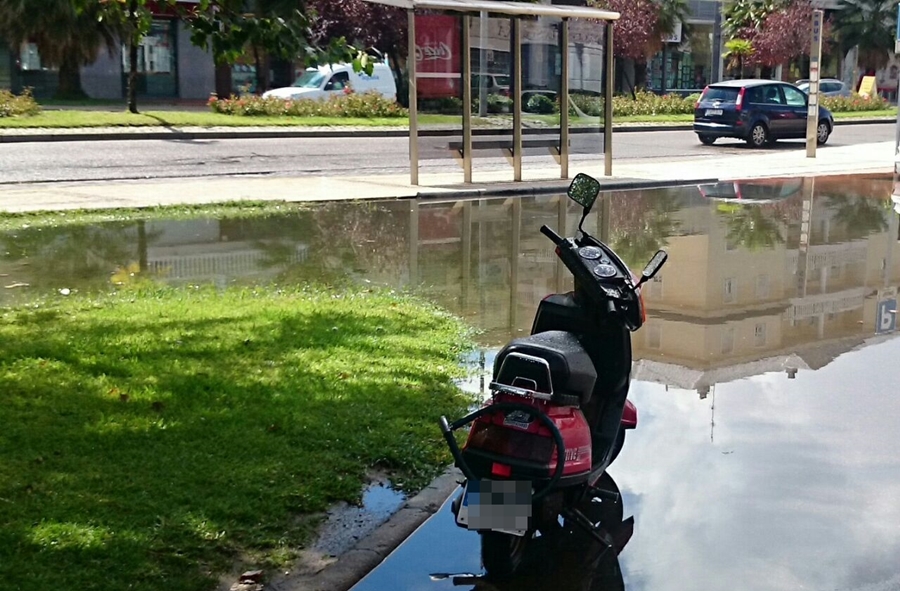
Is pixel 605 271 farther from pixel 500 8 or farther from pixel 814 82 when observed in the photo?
pixel 814 82

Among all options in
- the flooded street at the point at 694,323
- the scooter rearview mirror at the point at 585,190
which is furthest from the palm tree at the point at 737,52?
the scooter rearview mirror at the point at 585,190

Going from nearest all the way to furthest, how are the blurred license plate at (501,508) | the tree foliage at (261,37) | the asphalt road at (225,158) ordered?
the blurred license plate at (501,508) < the tree foliage at (261,37) < the asphalt road at (225,158)

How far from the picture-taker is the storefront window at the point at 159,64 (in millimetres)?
41969

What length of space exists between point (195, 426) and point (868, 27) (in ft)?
190

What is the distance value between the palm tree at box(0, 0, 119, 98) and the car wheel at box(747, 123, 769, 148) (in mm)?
17726

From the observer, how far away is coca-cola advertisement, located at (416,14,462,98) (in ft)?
52.4

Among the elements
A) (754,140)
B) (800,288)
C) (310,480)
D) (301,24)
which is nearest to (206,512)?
(310,480)

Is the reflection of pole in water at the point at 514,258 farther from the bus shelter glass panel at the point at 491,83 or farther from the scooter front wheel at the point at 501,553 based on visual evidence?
the scooter front wheel at the point at 501,553

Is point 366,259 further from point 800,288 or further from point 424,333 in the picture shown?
point 800,288

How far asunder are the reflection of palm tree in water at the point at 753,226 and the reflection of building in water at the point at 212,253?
→ 4670 mm

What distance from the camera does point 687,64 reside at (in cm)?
5944

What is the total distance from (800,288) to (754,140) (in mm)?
18764

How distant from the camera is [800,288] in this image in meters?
9.91

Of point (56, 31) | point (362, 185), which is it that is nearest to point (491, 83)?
point (362, 185)
